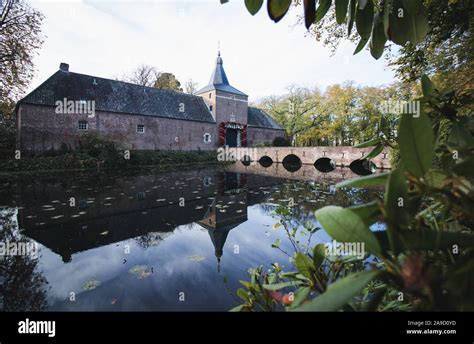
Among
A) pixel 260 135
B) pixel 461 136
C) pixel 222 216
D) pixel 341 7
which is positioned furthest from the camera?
pixel 260 135

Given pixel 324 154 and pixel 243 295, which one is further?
pixel 324 154

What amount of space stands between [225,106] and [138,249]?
28713 millimetres

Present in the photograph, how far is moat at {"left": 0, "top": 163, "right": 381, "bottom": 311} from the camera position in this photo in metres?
2.34

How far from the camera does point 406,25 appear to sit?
3.36 feet

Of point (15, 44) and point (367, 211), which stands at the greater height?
point (15, 44)

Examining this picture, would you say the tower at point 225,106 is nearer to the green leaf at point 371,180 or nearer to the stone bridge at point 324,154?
the stone bridge at point 324,154

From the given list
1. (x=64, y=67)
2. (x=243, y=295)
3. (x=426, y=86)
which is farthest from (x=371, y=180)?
(x=64, y=67)

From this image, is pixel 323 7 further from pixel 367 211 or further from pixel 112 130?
pixel 112 130

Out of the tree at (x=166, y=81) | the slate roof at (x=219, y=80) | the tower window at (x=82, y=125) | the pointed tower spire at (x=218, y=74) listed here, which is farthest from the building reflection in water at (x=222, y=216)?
the tree at (x=166, y=81)

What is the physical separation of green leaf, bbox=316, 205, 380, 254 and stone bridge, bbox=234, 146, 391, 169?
1796 centimetres
